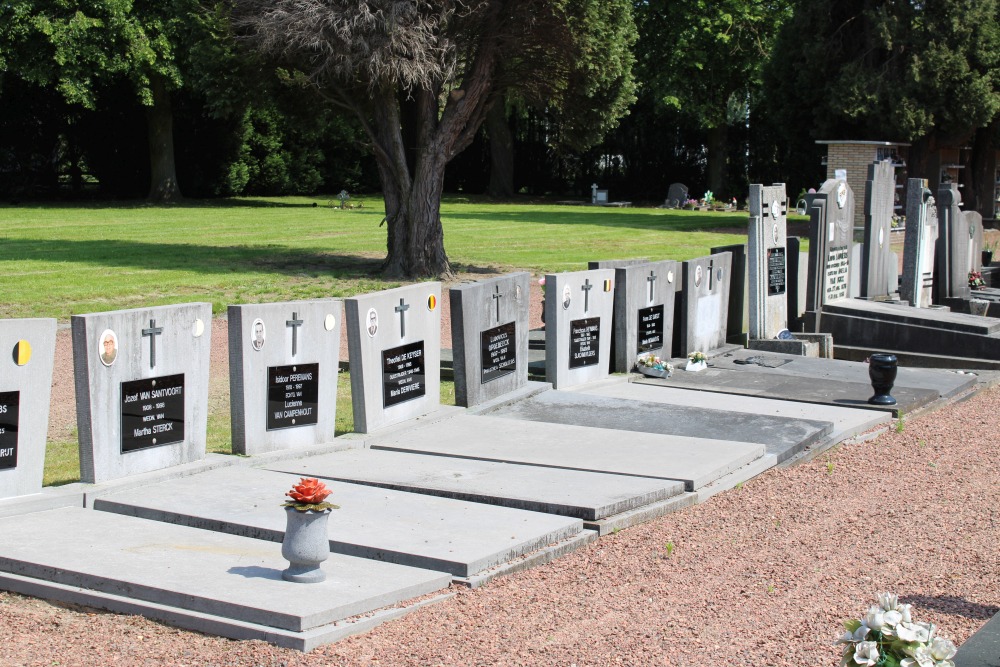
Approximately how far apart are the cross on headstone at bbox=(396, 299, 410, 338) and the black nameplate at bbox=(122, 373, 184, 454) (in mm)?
2093

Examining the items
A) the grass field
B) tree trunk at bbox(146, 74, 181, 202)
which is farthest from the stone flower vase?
tree trunk at bbox(146, 74, 181, 202)

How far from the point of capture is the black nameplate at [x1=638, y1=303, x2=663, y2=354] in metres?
12.8

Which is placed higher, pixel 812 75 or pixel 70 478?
pixel 812 75

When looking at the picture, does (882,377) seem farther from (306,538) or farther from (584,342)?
(306,538)

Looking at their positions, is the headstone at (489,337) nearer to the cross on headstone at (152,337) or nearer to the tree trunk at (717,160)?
the cross on headstone at (152,337)

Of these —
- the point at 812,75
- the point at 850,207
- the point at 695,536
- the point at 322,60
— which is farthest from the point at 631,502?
the point at 812,75

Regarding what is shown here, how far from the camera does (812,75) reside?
1281 inches

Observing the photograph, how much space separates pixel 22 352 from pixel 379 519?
2.29 metres

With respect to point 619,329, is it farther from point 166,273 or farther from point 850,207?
point 166,273

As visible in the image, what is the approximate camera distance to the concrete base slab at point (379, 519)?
630cm

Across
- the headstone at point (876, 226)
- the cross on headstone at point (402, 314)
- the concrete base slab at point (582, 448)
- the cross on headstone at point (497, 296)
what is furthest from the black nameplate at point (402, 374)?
the headstone at point (876, 226)

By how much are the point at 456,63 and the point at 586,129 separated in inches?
120

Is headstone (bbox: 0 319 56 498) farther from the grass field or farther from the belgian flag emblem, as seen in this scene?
the grass field

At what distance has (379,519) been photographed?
6863mm
